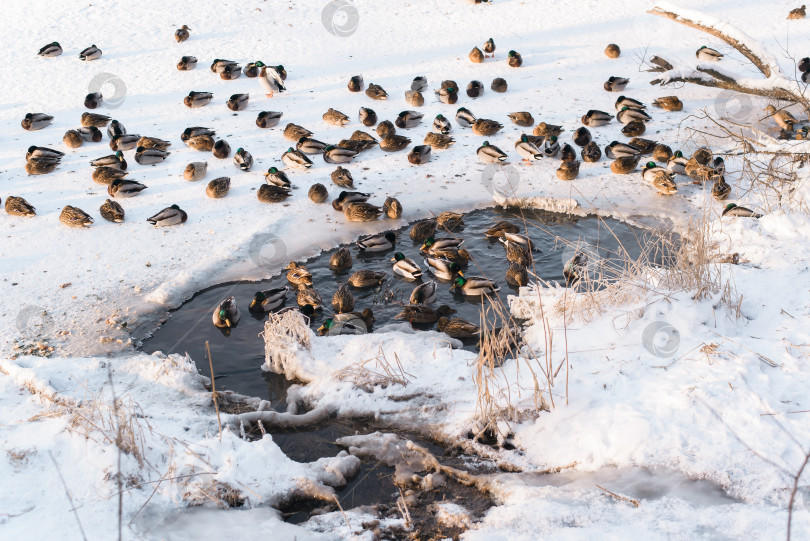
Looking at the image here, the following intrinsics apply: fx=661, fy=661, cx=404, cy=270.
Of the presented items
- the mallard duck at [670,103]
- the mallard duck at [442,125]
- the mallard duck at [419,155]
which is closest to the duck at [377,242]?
the mallard duck at [419,155]

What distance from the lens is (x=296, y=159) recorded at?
11.7 m

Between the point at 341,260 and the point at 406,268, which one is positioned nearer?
the point at 406,268

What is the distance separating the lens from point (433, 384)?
6.41 metres

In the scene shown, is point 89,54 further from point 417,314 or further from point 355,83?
point 417,314

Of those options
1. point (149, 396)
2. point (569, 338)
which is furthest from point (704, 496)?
point (149, 396)

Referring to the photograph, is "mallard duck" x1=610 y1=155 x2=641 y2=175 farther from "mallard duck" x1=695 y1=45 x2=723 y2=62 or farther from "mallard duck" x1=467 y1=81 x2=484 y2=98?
"mallard duck" x1=695 y1=45 x2=723 y2=62

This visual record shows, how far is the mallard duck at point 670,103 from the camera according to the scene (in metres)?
13.5

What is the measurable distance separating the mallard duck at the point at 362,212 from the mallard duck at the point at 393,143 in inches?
96.7

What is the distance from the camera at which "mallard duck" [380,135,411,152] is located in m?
12.4

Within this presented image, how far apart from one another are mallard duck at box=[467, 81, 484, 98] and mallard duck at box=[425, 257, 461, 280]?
6433mm

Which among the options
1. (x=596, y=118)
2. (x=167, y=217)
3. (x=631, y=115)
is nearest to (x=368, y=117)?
(x=596, y=118)

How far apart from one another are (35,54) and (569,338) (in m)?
15.2

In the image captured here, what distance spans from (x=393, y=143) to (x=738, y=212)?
5956 mm

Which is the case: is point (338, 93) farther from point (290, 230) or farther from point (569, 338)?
point (569, 338)
